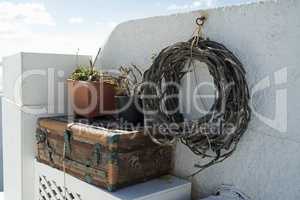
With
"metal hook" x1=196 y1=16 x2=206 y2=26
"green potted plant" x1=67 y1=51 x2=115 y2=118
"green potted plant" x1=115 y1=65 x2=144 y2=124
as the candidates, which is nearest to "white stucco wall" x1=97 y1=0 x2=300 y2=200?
"metal hook" x1=196 y1=16 x2=206 y2=26

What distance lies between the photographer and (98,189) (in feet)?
6.52

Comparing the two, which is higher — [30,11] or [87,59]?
[30,11]

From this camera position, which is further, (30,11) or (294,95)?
(30,11)

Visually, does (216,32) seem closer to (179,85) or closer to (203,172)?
(179,85)

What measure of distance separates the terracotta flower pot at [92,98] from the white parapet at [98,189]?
0.51 m

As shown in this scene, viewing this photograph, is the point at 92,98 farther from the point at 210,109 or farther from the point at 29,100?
the point at 210,109

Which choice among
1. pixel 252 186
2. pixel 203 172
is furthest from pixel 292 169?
pixel 203 172

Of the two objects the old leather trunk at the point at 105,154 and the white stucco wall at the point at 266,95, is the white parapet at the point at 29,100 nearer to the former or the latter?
the old leather trunk at the point at 105,154

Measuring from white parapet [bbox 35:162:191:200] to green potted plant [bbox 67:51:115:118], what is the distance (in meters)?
0.52

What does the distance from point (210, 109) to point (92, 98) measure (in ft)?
3.34

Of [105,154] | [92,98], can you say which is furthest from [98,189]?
[92,98]

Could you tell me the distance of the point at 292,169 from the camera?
1.68 metres

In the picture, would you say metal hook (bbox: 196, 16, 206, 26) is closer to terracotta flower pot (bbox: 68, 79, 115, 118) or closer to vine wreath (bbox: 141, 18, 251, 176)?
vine wreath (bbox: 141, 18, 251, 176)

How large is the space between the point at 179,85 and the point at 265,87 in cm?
61
